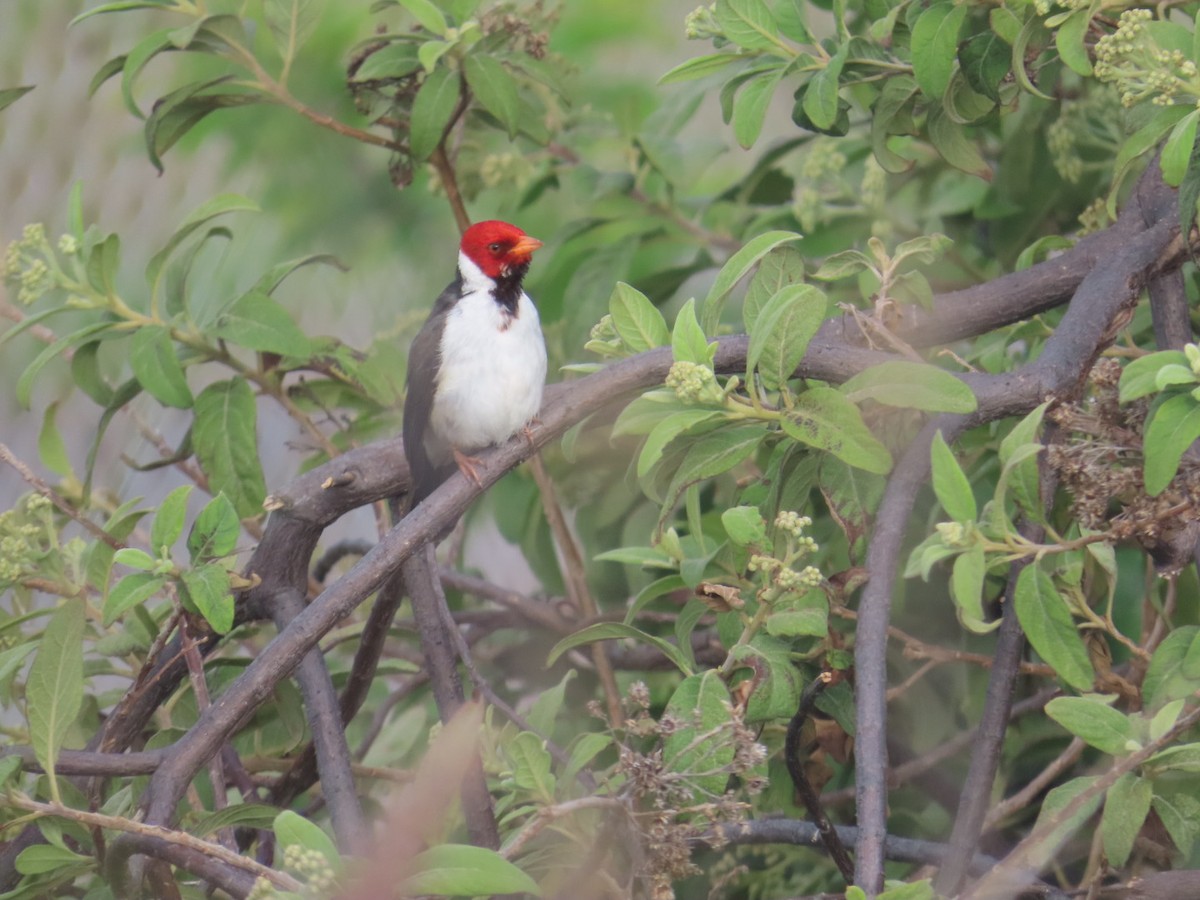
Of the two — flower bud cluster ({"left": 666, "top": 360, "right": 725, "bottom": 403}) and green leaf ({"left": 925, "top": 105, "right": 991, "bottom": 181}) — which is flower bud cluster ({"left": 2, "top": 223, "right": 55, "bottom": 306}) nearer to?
flower bud cluster ({"left": 666, "top": 360, "right": 725, "bottom": 403})

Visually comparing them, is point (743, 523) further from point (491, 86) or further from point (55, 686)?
point (491, 86)

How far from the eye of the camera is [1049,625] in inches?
54.1

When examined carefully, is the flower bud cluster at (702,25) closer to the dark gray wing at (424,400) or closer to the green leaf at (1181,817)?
the dark gray wing at (424,400)

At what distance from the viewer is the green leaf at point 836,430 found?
1501mm

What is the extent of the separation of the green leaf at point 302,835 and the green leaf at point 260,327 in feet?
3.36

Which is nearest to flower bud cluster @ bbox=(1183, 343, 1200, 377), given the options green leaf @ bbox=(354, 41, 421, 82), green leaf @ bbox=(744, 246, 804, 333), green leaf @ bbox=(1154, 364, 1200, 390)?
green leaf @ bbox=(1154, 364, 1200, 390)

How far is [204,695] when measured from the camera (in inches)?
68.1

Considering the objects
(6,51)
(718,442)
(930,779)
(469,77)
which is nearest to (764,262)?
(718,442)

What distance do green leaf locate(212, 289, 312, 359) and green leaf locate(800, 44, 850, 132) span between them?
836 mm

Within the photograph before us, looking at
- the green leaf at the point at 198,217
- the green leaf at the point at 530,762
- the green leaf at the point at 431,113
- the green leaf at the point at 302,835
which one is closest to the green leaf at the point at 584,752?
the green leaf at the point at 530,762

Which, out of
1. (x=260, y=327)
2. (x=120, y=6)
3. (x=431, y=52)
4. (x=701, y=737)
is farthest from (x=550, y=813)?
(x=120, y=6)

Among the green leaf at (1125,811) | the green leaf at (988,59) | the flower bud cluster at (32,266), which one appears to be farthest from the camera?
the flower bud cluster at (32,266)

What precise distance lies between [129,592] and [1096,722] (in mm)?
1088

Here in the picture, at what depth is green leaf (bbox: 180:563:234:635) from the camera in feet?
5.34
